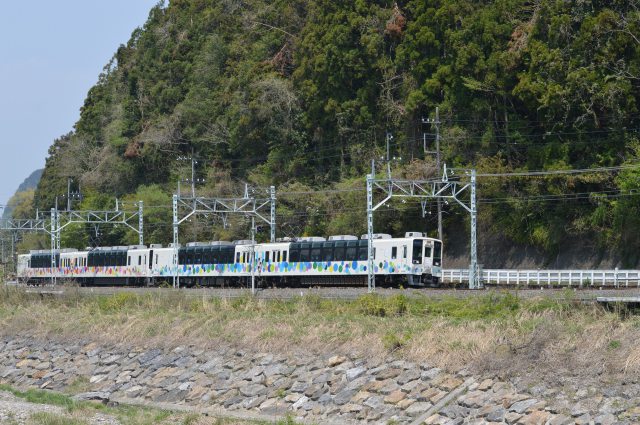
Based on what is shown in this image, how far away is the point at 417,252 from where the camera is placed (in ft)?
144

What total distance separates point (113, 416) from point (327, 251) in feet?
75.3

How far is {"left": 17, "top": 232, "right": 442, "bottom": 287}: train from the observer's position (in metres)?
44.2

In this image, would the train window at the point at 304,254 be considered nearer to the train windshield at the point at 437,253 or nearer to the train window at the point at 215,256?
the train windshield at the point at 437,253

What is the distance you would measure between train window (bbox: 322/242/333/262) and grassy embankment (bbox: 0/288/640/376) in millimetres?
10657

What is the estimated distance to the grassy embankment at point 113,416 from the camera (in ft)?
72.7

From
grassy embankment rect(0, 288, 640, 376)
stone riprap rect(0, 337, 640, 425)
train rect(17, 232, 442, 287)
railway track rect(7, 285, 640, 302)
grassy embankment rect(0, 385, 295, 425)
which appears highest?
train rect(17, 232, 442, 287)

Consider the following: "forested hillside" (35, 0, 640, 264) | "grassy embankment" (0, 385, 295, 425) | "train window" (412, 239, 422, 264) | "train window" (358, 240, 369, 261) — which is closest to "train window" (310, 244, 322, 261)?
"train window" (358, 240, 369, 261)

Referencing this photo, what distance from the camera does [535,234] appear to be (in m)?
46.7

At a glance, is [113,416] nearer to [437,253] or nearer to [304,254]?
[304,254]

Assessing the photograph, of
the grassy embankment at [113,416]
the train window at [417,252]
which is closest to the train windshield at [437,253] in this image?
the train window at [417,252]

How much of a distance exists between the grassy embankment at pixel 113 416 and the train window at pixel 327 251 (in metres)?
20.3

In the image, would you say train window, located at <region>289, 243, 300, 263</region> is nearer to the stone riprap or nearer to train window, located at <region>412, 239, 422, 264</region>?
train window, located at <region>412, 239, 422, 264</region>

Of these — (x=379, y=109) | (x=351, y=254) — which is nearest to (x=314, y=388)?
(x=351, y=254)

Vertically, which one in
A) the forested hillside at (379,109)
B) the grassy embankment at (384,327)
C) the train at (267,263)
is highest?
the forested hillside at (379,109)
